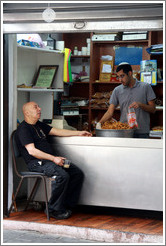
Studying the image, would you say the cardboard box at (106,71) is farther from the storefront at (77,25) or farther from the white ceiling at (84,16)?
the white ceiling at (84,16)

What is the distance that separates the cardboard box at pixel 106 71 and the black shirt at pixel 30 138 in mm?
3376

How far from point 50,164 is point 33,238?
2.96 feet

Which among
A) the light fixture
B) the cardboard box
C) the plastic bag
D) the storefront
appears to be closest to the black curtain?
the storefront

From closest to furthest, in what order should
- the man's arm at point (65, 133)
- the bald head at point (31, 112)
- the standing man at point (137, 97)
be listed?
the bald head at point (31, 112)
the man's arm at point (65, 133)
the standing man at point (137, 97)

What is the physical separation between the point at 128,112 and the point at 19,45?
1.70m

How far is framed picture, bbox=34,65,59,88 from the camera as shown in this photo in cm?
658

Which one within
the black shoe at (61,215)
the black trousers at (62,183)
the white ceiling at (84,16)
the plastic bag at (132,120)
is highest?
the white ceiling at (84,16)

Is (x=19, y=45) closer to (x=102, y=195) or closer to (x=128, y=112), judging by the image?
(x=128, y=112)

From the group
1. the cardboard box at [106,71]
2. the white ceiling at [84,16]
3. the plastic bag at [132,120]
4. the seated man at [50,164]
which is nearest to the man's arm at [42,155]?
the seated man at [50,164]

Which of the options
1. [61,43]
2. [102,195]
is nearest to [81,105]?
[61,43]

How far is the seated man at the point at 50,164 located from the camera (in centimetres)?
501

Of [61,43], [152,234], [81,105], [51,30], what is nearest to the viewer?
[152,234]

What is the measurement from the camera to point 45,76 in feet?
21.8

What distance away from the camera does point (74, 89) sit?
9023 mm
